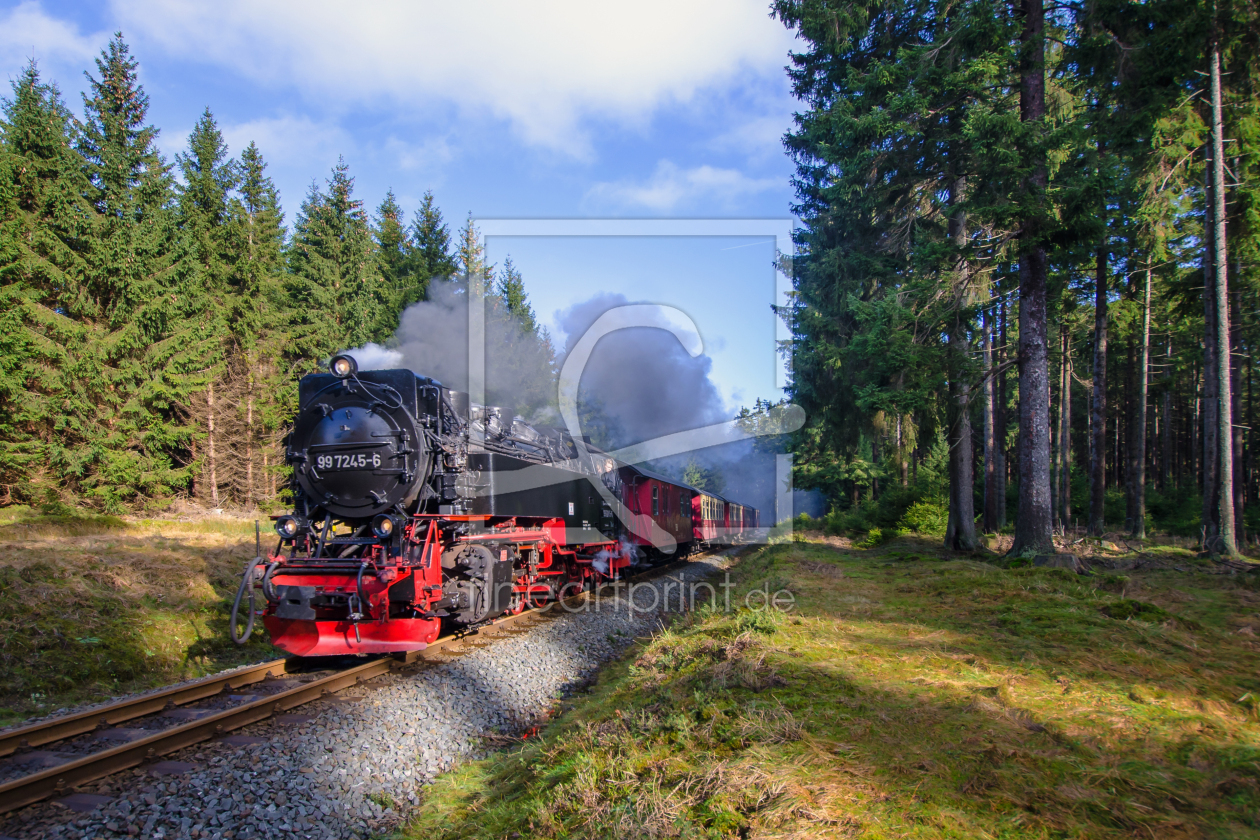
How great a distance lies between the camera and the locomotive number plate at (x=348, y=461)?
7.57m

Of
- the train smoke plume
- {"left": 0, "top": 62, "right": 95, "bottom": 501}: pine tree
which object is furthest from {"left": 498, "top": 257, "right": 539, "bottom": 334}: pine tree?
{"left": 0, "top": 62, "right": 95, "bottom": 501}: pine tree

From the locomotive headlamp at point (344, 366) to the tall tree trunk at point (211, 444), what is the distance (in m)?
17.6

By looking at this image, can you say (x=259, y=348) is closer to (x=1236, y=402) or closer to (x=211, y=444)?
(x=211, y=444)

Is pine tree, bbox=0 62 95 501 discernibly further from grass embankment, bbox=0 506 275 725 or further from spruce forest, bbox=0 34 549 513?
grass embankment, bbox=0 506 275 725

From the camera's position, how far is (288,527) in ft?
25.5

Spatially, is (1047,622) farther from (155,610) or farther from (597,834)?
(155,610)

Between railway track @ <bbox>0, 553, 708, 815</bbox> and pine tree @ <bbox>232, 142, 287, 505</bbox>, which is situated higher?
pine tree @ <bbox>232, 142, 287, 505</bbox>

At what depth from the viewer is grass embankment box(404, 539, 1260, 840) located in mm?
2877

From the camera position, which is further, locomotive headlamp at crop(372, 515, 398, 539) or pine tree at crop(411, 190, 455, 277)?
pine tree at crop(411, 190, 455, 277)

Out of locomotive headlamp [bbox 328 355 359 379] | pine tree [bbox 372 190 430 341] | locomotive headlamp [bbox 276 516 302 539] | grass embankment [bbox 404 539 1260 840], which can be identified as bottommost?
grass embankment [bbox 404 539 1260 840]

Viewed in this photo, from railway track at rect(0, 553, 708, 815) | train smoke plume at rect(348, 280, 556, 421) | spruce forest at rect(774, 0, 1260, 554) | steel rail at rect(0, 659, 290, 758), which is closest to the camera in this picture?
railway track at rect(0, 553, 708, 815)

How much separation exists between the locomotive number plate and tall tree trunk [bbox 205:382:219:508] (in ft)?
57.8

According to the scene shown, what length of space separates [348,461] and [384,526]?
3.29 feet

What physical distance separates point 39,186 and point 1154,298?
36556 mm
